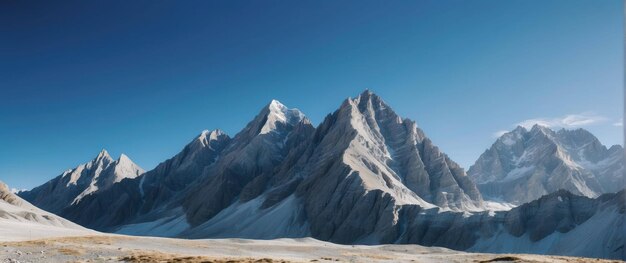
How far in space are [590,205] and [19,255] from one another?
153m

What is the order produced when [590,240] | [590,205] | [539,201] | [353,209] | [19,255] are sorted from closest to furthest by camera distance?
[19,255]
[590,240]
[590,205]
[539,201]
[353,209]

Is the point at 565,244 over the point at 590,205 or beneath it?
beneath

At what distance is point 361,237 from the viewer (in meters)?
177

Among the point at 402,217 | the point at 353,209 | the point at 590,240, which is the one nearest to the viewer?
the point at 590,240

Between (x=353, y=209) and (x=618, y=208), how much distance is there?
92.9 meters

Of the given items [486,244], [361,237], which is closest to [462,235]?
[486,244]

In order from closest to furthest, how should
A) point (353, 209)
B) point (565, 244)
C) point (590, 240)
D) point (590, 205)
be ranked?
point (590, 240) → point (565, 244) → point (590, 205) → point (353, 209)

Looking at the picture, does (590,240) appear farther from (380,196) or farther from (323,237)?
(323,237)

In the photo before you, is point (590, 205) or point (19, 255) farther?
point (590, 205)

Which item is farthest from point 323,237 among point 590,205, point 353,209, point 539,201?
point 590,205

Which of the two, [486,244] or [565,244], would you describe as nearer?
[565,244]

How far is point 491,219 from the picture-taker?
15700cm

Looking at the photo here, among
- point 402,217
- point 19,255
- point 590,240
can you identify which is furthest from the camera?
point 402,217

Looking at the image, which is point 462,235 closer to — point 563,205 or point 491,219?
point 491,219
